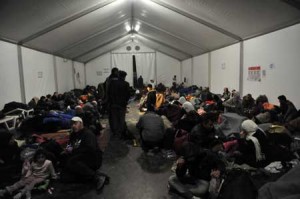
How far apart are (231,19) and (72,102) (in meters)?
5.82

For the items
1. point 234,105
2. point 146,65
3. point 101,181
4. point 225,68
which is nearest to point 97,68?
point 146,65

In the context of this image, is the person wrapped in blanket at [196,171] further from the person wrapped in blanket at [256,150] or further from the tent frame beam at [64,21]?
the tent frame beam at [64,21]

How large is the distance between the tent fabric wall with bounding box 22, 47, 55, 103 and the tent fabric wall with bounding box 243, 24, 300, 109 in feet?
24.0

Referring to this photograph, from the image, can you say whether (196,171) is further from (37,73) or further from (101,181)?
(37,73)

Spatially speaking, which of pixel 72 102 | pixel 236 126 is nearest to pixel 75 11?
pixel 72 102

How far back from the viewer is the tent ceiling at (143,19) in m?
5.83

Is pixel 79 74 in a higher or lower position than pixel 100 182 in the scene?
higher

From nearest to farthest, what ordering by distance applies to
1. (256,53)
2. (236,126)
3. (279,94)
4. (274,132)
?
(274,132)
(236,126)
(279,94)
(256,53)

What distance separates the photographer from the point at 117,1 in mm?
8234

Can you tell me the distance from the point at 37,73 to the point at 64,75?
3.83 metres

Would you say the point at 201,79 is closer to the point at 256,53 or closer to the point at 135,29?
the point at 135,29

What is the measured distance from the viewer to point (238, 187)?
2555mm

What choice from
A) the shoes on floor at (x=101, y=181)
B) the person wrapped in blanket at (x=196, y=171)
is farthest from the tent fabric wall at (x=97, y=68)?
the person wrapped in blanket at (x=196, y=171)

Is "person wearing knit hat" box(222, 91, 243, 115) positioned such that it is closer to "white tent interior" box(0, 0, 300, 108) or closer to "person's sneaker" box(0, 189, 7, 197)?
"white tent interior" box(0, 0, 300, 108)
